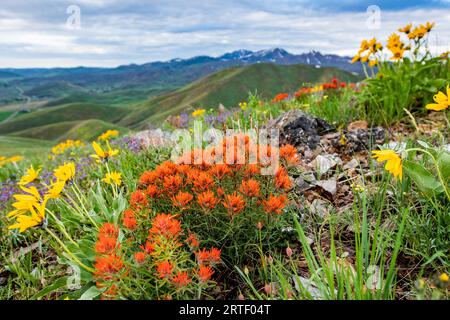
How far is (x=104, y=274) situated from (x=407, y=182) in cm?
222

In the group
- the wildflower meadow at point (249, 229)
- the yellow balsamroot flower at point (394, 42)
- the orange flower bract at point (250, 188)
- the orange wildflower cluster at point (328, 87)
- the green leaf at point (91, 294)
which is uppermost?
the yellow balsamroot flower at point (394, 42)

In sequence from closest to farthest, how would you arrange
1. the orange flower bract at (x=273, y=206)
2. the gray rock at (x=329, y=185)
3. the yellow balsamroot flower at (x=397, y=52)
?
1. the orange flower bract at (x=273, y=206)
2. the gray rock at (x=329, y=185)
3. the yellow balsamroot flower at (x=397, y=52)

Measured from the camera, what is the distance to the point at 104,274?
175 centimetres

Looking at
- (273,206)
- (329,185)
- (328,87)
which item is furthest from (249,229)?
(328,87)

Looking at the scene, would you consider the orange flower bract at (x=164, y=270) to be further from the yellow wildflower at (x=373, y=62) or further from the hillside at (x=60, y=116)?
the hillside at (x=60, y=116)

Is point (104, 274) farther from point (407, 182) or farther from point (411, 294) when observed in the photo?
point (407, 182)

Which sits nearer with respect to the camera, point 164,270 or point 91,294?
point 164,270

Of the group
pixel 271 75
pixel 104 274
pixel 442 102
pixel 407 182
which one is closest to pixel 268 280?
pixel 104 274

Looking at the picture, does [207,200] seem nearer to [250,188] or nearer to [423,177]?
[250,188]

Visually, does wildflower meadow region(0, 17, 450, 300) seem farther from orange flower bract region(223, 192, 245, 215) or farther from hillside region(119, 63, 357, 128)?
hillside region(119, 63, 357, 128)

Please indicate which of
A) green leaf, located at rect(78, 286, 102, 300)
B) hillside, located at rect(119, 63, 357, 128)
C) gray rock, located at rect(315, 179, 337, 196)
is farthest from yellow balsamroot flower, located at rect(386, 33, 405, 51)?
hillside, located at rect(119, 63, 357, 128)

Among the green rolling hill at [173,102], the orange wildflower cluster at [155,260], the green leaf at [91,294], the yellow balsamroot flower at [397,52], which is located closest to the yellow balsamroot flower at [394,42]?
the yellow balsamroot flower at [397,52]

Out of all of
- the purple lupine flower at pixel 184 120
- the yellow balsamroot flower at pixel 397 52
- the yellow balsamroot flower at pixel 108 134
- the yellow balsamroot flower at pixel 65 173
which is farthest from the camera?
the purple lupine flower at pixel 184 120

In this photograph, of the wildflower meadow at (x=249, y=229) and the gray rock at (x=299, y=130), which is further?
the gray rock at (x=299, y=130)
